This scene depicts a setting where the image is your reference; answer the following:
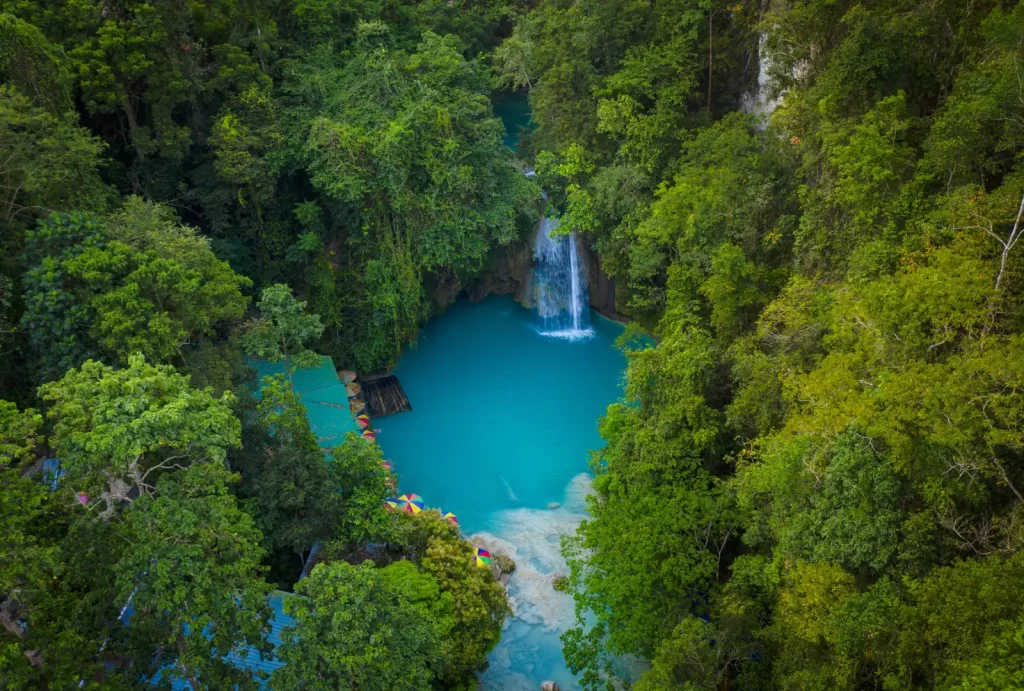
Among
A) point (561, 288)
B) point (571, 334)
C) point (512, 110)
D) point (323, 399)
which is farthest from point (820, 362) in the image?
point (512, 110)

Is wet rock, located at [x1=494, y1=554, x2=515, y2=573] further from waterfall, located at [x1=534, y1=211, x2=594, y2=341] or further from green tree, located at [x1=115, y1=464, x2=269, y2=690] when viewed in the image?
waterfall, located at [x1=534, y1=211, x2=594, y2=341]

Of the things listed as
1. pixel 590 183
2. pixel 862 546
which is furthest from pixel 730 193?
pixel 862 546

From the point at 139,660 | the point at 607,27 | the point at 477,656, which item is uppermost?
the point at 607,27

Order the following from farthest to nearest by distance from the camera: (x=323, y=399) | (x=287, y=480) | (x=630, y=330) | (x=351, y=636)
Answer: (x=323, y=399), (x=630, y=330), (x=287, y=480), (x=351, y=636)

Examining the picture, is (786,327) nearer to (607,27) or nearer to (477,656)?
(477,656)

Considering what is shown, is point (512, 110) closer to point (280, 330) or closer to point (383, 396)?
point (383, 396)

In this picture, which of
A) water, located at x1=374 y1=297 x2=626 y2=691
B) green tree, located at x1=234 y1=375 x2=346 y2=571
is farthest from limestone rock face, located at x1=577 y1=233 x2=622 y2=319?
green tree, located at x1=234 y1=375 x2=346 y2=571
